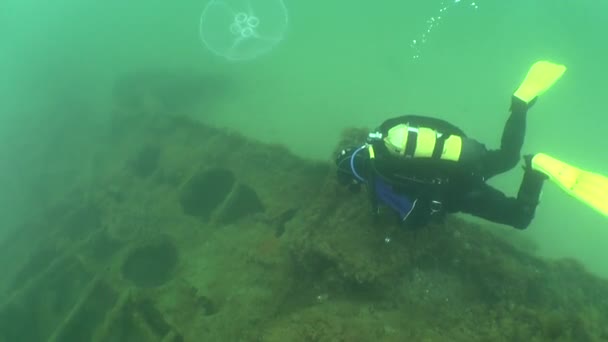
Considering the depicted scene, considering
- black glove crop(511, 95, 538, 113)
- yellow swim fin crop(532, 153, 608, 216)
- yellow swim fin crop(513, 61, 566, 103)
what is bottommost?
yellow swim fin crop(532, 153, 608, 216)

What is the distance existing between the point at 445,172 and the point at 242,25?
1171cm

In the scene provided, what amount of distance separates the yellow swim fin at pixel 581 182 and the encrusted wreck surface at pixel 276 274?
1182mm

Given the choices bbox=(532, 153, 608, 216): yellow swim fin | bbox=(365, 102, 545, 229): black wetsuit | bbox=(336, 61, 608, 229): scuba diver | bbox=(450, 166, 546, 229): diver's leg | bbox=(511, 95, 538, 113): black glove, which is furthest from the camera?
bbox=(511, 95, 538, 113): black glove

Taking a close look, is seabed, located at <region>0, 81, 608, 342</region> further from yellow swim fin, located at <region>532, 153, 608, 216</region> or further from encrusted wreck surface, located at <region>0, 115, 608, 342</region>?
yellow swim fin, located at <region>532, 153, 608, 216</region>

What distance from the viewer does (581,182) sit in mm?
4438

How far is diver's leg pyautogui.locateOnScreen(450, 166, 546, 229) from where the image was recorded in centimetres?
501

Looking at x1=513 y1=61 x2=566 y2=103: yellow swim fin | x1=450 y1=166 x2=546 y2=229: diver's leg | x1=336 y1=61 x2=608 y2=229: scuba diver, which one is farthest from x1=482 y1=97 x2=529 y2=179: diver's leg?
x1=450 y1=166 x2=546 y2=229: diver's leg

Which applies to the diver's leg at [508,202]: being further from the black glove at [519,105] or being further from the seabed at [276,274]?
the black glove at [519,105]

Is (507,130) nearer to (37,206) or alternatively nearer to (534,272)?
(534,272)

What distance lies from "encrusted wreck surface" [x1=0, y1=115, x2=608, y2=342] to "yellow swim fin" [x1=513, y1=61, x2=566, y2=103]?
1918 millimetres

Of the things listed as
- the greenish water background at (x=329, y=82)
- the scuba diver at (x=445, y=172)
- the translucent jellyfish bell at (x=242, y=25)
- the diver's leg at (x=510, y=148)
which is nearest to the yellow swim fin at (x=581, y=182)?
the scuba diver at (x=445, y=172)

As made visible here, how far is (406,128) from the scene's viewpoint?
443cm

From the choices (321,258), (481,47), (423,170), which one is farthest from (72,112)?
(481,47)

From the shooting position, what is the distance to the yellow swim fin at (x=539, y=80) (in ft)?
18.0
